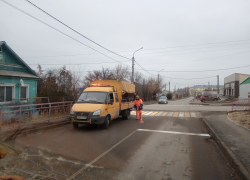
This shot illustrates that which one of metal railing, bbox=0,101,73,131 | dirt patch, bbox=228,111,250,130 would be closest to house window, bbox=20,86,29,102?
metal railing, bbox=0,101,73,131

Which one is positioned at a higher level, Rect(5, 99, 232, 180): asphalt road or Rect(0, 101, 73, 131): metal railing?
Rect(0, 101, 73, 131): metal railing

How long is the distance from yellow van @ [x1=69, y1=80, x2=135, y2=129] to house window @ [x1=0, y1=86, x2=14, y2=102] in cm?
592

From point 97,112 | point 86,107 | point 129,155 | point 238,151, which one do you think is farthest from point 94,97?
point 238,151

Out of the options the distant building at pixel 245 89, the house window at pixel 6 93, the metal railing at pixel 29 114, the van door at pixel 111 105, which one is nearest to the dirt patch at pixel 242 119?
the van door at pixel 111 105

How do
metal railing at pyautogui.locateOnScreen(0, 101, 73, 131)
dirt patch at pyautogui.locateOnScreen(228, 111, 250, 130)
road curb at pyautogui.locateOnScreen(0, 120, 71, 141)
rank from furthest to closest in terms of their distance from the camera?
dirt patch at pyautogui.locateOnScreen(228, 111, 250, 130) → metal railing at pyautogui.locateOnScreen(0, 101, 73, 131) → road curb at pyautogui.locateOnScreen(0, 120, 71, 141)

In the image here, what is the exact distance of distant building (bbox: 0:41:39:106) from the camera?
12234mm

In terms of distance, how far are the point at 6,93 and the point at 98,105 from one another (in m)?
7.57

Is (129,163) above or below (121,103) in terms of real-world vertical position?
below

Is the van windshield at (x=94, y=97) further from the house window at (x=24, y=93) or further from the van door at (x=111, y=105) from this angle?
the house window at (x=24, y=93)

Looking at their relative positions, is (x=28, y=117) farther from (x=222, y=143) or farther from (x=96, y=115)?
(x=222, y=143)

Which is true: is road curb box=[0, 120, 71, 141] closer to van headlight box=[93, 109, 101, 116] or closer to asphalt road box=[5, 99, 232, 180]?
asphalt road box=[5, 99, 232, 180]

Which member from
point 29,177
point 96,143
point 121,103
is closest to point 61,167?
→ point 29,177

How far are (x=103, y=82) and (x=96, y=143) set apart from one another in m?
5.75

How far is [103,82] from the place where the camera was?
38.8 feet
